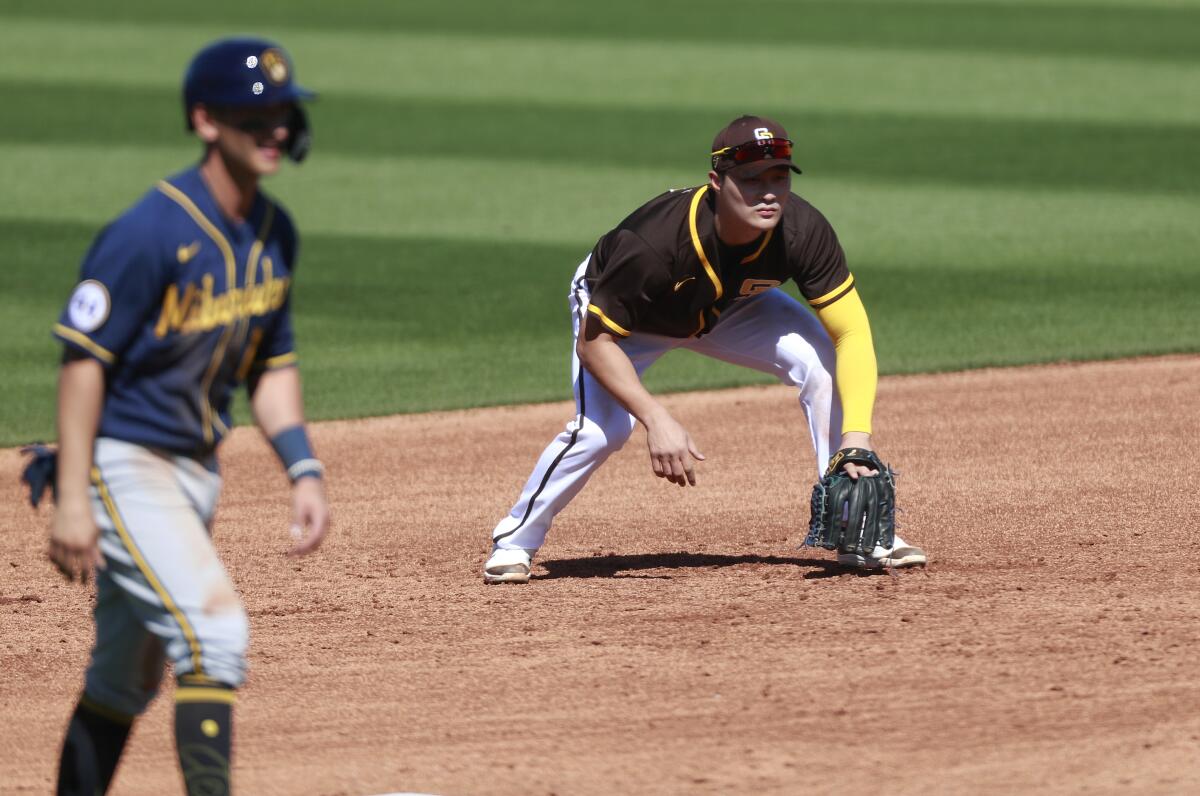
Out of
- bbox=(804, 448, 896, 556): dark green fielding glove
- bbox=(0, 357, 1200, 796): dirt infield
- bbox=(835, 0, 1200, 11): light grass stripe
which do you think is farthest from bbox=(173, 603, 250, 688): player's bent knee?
bbox=(835, 0, 1200, 11): light grass stripe

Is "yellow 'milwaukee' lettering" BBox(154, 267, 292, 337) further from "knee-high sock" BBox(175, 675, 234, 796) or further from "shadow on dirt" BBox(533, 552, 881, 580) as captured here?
"shadow on dirt" BBox(533, 552, 881, 580)

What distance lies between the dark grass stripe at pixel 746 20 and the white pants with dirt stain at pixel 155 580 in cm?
1760

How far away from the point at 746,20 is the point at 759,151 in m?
17.2

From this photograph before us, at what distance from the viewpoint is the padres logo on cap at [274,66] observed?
11.9 feet

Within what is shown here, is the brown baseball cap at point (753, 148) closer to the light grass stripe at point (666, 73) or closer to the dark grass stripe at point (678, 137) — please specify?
the dark grass stripe at point (678, 137)

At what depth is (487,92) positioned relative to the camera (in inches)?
733

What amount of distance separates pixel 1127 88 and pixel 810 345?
1325cm

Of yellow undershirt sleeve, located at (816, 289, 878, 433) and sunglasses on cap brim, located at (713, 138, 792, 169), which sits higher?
sunglasses on cap brim, located at (713, 138, 792, 169)

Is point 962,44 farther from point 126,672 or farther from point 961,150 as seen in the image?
point 126,672

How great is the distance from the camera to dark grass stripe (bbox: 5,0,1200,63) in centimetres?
2067

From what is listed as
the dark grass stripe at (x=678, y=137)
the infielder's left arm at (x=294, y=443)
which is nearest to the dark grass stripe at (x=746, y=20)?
the dark grass stripe at (x=678, y=137)

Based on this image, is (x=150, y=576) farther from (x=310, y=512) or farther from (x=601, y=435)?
(x=601, y=435)

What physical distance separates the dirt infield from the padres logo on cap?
68.2 inches

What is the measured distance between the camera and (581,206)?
1430cm
